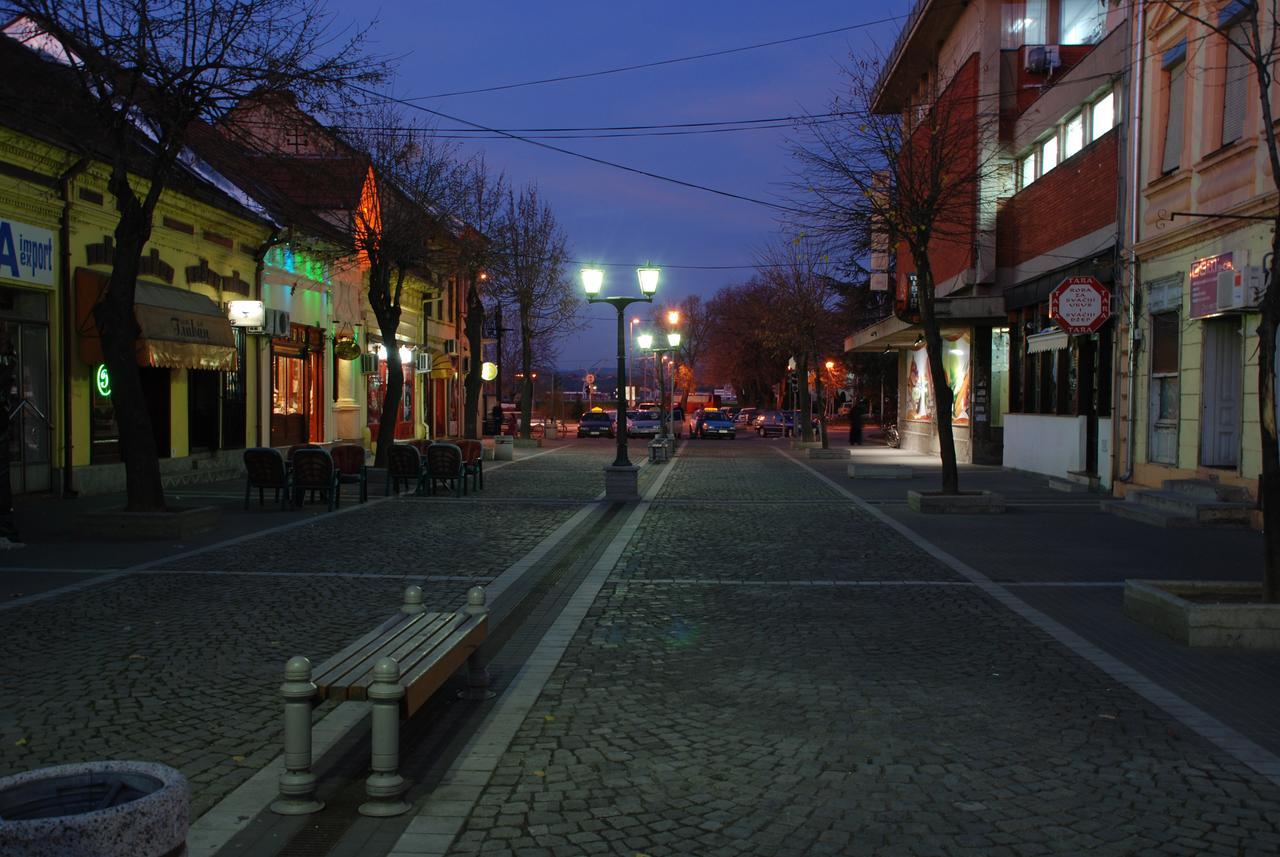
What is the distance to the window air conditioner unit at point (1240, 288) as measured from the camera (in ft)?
42.2

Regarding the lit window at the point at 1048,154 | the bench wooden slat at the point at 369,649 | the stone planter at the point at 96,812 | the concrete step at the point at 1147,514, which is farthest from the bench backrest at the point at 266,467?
the lit window at the point at 1048,154

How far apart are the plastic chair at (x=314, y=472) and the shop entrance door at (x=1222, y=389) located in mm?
12522

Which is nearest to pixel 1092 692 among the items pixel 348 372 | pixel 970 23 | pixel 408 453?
pixel 408 453

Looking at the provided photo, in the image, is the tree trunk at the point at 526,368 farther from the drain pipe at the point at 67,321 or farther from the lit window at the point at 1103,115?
the lit window at the point at 1103,115

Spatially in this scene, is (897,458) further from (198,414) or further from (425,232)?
(198,414)

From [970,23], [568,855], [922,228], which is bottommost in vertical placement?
[568,855]

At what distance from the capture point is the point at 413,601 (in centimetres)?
567

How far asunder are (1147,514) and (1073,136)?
10020 millimetres

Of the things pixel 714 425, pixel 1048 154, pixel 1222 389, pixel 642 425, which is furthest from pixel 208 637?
pixel 642 425

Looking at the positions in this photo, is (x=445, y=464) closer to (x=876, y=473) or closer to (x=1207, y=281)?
(x=876, y=473)

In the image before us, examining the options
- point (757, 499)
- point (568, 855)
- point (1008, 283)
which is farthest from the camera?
point (1008, 283)

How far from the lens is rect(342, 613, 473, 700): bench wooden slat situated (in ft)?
13.9

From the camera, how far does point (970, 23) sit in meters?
26.2

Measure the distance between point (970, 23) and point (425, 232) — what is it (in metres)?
14.8
